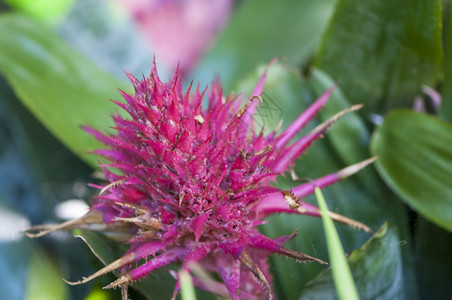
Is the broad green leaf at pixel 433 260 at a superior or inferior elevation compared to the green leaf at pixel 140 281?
inferior

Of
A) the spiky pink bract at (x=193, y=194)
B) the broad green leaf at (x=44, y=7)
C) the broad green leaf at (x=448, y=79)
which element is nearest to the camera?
the spiky pink bract at (x=193, y=194)

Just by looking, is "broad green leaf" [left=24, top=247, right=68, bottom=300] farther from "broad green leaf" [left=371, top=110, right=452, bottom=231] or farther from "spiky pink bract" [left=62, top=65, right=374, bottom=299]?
"broad green leaf" [left=371, top=110, right=452, bottom=231]

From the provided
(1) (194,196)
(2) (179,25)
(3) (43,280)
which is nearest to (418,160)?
(1) (194,196)

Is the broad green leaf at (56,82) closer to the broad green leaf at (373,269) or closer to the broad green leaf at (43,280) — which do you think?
the broad green leaf at (43,280)

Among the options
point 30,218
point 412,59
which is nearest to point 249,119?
point 412,59

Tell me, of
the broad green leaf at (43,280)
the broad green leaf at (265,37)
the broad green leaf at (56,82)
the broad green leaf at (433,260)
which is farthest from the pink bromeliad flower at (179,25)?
the broad green leaf at (433,260)

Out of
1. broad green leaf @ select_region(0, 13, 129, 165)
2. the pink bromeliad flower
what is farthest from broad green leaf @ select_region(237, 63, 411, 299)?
the pink bromeliad flower
